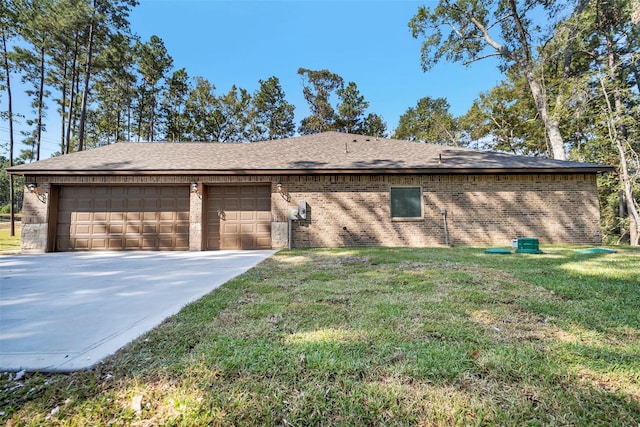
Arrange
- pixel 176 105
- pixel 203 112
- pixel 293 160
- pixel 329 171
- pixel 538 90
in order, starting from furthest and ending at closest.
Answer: pixel 203 112 → pixel 176 105 → pixel 538 90 → pixel 293 160 → pixel 329 171

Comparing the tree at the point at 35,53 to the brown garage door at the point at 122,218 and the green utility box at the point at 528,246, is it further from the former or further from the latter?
the green utility box at the point at 528,246

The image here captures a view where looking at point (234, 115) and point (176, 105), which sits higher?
point (176, 105)

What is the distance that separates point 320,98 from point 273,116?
4.32 metres

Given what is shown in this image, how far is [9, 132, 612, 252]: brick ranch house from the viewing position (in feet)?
29.4

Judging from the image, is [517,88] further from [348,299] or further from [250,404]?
[250,404]

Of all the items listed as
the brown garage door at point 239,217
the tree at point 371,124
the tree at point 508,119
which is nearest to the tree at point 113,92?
the brown garage door at point 239,217

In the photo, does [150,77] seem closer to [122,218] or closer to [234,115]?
[234,115]

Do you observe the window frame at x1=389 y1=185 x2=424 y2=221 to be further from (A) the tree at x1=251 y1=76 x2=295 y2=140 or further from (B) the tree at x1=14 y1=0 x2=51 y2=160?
(B) the tree at x1=14 y1=0 x2=51 y2=160

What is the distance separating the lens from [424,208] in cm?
924

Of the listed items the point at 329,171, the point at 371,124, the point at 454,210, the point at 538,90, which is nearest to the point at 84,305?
the point at 329,171

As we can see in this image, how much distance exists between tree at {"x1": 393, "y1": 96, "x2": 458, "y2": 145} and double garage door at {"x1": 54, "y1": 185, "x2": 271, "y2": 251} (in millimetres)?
18754

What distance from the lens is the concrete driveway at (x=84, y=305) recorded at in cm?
206

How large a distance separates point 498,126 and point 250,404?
23.3m

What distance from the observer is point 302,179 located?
30.6 feet
